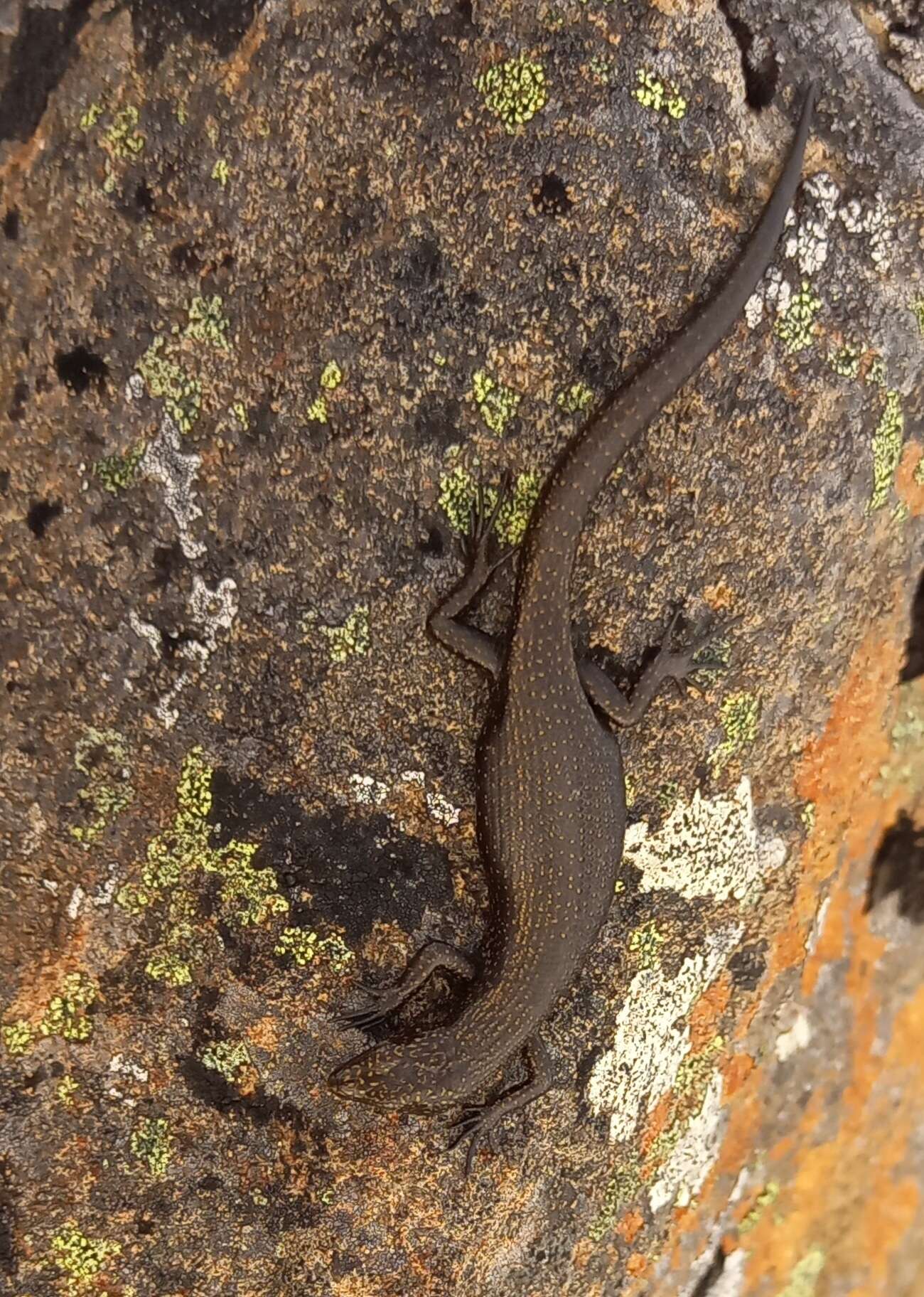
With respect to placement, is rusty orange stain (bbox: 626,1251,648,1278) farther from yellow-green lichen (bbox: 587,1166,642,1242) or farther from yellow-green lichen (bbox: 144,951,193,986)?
yellow-green lichen (bbox: 144,951,193,986)

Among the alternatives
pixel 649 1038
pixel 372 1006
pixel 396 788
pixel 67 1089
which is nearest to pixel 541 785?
pixel 396 788

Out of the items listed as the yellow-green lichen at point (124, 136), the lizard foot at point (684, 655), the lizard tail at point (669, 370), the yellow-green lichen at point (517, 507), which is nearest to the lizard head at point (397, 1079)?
the lizard foot at point (684, 655)

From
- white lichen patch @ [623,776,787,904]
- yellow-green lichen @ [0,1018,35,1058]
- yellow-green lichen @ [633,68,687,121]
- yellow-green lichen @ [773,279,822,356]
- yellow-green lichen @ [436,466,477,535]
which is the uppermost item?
yellow-green lichen @ [633,68,687,121]

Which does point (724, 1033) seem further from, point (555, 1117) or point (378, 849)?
point (378, 849)

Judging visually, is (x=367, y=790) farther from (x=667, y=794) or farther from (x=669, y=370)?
(x=669, y=370)

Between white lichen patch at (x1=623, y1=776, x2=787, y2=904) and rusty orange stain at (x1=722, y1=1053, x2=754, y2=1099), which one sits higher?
white lichen patch at (x1=623, y1=776, x2=787, y2=904)

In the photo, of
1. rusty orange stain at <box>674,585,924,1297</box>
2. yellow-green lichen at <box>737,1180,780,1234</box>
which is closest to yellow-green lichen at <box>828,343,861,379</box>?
rusty orange stain at <box>674,585,924,1297</box>
